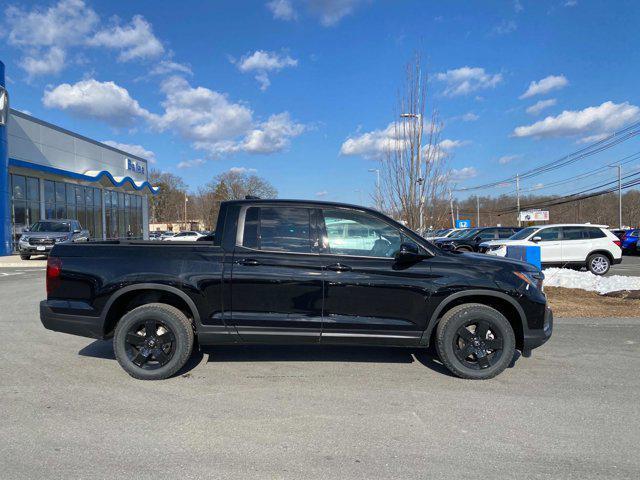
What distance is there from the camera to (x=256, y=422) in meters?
3.64

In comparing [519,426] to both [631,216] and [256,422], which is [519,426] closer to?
[256,422]

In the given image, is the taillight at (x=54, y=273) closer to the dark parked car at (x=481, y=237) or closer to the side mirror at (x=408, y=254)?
the side mirror at (x=408, y=254)

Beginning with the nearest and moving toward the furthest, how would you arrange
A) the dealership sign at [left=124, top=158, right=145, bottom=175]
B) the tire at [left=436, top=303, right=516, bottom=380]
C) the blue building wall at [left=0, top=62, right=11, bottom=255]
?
the tire at [left=436, top=303, right=516, bottom=380], the blue building wall at [left=0, top=62, right=11, bottom=255], the dealership sign at [left=124, top=158, right=145, bottom=175]

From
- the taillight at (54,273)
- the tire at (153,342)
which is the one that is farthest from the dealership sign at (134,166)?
the tire at (153,342)

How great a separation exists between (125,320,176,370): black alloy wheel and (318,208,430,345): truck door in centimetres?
164

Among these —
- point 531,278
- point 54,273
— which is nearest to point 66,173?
point 54,273

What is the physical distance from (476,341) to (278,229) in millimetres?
2385

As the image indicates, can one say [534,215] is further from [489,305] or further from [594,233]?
[489,305]

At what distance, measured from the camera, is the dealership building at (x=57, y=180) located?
23375mm

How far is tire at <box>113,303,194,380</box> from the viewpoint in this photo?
15.0 ft

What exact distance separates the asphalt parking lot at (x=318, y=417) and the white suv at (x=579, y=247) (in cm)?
950

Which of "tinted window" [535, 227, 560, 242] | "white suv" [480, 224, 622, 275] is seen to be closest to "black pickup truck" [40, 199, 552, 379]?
"white suv" [480, 224, 622, 275]

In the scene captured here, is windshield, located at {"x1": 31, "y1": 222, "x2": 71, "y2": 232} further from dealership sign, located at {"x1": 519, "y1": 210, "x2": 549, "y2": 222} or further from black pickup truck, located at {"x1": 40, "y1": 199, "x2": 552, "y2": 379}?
dealership sign, located at {"x1": 519, "y1": 210, "x2": 549, "y2": 222}

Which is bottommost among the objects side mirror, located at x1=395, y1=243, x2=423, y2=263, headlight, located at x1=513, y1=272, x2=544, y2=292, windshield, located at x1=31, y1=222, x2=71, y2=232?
headlight, located at x1=513, y1=272, x2=544, y2=292
